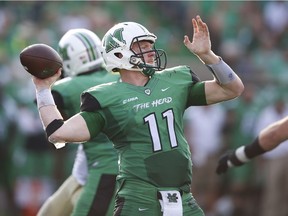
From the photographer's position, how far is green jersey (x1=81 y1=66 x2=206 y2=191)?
5.12 m

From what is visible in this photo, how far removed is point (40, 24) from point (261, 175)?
4.16 metres

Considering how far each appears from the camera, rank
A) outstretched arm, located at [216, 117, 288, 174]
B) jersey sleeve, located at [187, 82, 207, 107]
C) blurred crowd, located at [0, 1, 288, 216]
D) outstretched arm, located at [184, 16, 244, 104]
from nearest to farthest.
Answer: outstretched arm, located at [184, 16, 244, 104]
jersey sleeve, located at [187, 82, 207, 107]
outstretched arm, located at [216, 117, 288, 174]
blurred crowd, located at [0, 1, 288, 216]

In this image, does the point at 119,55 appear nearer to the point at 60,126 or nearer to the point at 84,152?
the point at 60,126

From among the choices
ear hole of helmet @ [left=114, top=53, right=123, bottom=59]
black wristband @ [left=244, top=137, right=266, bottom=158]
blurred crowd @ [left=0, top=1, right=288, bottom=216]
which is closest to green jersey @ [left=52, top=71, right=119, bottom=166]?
black wristband @ [left=244, top=137, right=266, bottom=158]

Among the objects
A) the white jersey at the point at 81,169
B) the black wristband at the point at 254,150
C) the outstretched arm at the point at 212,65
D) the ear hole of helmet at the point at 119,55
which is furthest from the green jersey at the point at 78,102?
the outstretched arm at the point at 212,65

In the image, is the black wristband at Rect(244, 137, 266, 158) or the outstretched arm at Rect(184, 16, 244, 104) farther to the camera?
the black wristband at Rect(244, 137, 266, 158)

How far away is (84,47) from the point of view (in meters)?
6.82

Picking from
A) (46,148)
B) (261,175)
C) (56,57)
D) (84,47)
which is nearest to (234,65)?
(261,175)

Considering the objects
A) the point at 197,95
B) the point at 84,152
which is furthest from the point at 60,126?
the point at 84,152

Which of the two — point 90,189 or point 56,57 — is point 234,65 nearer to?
point 90,189

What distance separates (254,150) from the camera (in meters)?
6.46

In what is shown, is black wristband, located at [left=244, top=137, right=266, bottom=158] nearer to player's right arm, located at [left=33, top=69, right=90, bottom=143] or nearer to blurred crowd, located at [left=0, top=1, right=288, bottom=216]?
player's right arm, located at [left=33, top=69, right=90, bottom=143]

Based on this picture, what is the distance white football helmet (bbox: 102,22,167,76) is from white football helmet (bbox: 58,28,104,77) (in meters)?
1.33

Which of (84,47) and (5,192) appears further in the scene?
(5,192)
